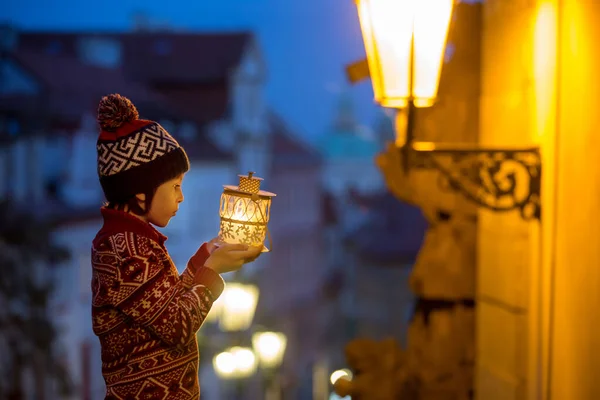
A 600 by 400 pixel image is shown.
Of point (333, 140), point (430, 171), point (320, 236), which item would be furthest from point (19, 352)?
point (333, 140)

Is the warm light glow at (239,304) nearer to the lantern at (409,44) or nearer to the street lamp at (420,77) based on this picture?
the street lamp at (420,77)

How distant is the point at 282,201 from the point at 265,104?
237 inches

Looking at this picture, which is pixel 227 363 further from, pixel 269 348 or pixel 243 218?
pixel 243 218

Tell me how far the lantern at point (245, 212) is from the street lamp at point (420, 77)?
3.42ft

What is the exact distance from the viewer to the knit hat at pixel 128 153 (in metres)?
3.08

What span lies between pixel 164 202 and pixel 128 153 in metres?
0.19

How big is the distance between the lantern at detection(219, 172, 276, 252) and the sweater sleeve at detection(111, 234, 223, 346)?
236 mm

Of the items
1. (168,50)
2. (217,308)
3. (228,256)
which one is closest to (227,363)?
(217,308)

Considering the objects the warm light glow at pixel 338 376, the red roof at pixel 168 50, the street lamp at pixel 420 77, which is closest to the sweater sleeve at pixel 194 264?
the street lamp at pixel 420 77

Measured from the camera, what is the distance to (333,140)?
66750 millimetres

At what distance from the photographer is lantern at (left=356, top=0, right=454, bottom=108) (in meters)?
4.01

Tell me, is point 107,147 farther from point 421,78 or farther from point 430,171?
point 430,171

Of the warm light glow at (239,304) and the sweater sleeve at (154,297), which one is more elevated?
the sweater sleeve at (154,297)

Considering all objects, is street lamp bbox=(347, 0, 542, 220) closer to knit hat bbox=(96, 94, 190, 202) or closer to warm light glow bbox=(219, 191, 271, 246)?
warm light glow bbox=(219, 191, 271, 246)
